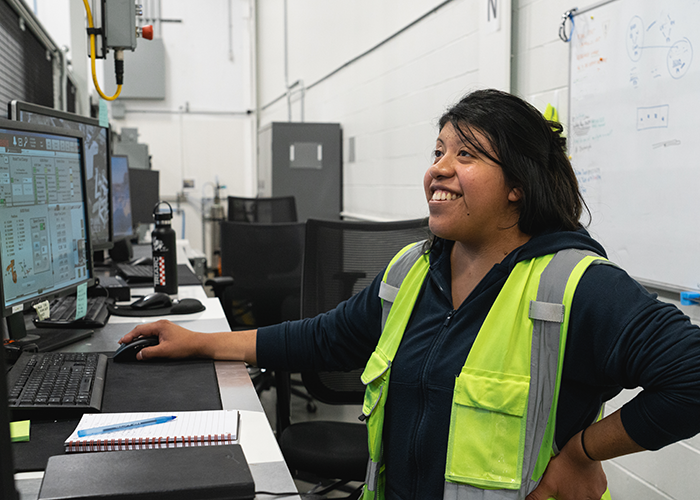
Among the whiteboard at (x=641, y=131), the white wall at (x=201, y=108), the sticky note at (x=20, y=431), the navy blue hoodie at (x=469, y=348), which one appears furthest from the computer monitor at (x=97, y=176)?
the white wall at (x=201, y=108)

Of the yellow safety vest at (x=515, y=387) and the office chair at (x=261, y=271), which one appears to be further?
the office chair at (x=261, y=271)

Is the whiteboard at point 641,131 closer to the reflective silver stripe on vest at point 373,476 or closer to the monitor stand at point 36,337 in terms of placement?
the reflective silver stripe on vest at point 373,476

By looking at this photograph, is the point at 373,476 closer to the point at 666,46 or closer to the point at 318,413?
the point at 666,46

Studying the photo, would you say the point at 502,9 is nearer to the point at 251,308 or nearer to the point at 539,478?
the point at 251,308

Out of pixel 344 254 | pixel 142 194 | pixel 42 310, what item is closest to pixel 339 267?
pixel 344 254

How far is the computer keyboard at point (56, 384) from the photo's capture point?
94 centimetres

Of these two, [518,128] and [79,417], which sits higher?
[518,128]

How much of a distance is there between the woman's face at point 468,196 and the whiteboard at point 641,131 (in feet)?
2.89

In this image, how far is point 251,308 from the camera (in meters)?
2.69

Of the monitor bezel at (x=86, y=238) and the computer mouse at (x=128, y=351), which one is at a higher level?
the monitor bezel at (x=86, y=238)

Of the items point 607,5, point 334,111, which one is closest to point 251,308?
point 607,5

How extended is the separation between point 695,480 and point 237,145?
6654 mm

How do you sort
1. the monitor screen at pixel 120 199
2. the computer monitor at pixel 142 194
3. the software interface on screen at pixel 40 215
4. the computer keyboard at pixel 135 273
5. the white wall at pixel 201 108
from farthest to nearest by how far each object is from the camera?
the white wall at pixel 201 108 < the computer monitor at pixel 142 194 < the monitor screen at pixel 120 199 < the computer keyboard at pixel 135 273 < the software interface on screen at pixel 40 215

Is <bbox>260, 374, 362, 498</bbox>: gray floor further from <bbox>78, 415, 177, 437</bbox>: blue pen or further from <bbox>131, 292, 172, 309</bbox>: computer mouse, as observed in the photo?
<bbox>78, 415, 177, 437</bbox>: blue pen
